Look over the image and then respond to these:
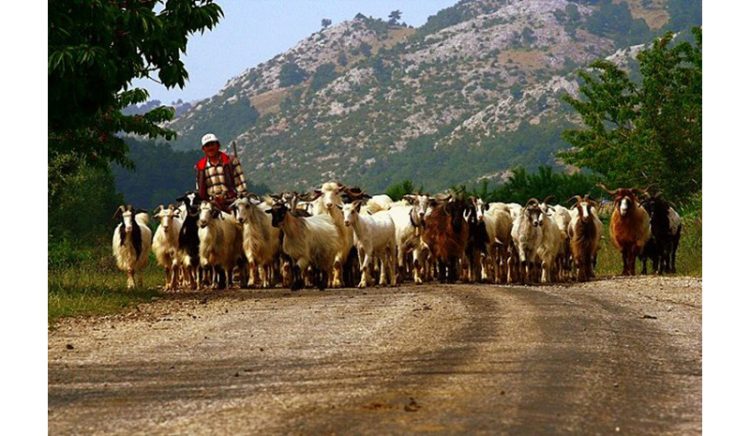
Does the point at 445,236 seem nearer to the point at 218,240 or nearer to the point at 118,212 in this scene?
the point at 218,240

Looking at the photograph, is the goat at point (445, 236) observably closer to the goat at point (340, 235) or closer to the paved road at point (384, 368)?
the goat at point (340, 235)

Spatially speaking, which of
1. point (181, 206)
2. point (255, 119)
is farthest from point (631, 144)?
point (255, 119)

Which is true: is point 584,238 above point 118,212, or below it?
below

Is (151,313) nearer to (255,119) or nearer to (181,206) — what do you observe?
(181,206)

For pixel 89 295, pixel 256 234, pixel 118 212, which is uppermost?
pixel 118 212

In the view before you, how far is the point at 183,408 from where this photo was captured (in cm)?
975

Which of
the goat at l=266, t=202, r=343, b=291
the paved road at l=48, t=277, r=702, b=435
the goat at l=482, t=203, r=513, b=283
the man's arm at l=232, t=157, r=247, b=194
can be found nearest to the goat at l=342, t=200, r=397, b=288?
the goat at l=266, t=202, r=343, b=291

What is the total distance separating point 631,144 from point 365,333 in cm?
4521

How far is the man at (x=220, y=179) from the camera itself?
88.4 ft

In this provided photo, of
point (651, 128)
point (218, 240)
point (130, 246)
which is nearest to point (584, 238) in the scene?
point (218, 240)

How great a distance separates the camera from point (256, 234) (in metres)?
26.5

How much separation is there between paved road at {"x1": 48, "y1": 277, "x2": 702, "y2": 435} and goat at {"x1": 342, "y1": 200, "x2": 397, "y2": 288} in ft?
19.5

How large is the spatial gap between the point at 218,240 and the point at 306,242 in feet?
9.17

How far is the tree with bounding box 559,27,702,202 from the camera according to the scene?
174ft
